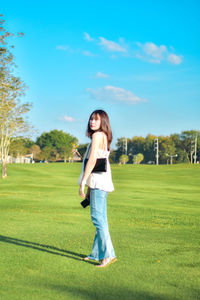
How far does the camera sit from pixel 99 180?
544 centimetres

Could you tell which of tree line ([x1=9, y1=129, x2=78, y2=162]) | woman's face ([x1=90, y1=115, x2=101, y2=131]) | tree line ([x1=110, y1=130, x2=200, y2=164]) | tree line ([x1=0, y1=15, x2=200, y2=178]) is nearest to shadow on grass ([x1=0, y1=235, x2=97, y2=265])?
woman's face ([x1=90, y1=115, x2=101, y2=131])

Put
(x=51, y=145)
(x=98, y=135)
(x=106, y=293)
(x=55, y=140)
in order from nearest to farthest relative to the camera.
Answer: (x=106, y=293) < (x=98, y=135) < (x=51, y=145) < (x=55, y=140)

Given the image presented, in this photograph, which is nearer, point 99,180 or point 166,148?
point 99,180

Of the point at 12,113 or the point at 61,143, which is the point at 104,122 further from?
the point at 61,143

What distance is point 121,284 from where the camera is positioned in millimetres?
4621

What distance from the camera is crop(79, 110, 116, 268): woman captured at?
5.41m

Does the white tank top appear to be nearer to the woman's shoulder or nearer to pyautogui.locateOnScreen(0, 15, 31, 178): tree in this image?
the woman's shoulder

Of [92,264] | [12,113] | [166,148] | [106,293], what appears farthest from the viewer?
[166,148]

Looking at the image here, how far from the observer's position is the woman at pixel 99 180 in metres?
5.41

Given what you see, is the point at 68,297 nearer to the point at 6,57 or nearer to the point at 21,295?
the point at 21,295

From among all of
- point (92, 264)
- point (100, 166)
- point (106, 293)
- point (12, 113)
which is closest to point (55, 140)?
point (12, 113)

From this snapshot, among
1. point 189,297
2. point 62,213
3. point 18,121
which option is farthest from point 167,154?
point 189,297

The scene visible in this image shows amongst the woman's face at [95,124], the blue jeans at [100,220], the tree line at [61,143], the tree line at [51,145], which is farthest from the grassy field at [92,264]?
the tree line at [51,145]

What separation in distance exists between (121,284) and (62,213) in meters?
7.40
